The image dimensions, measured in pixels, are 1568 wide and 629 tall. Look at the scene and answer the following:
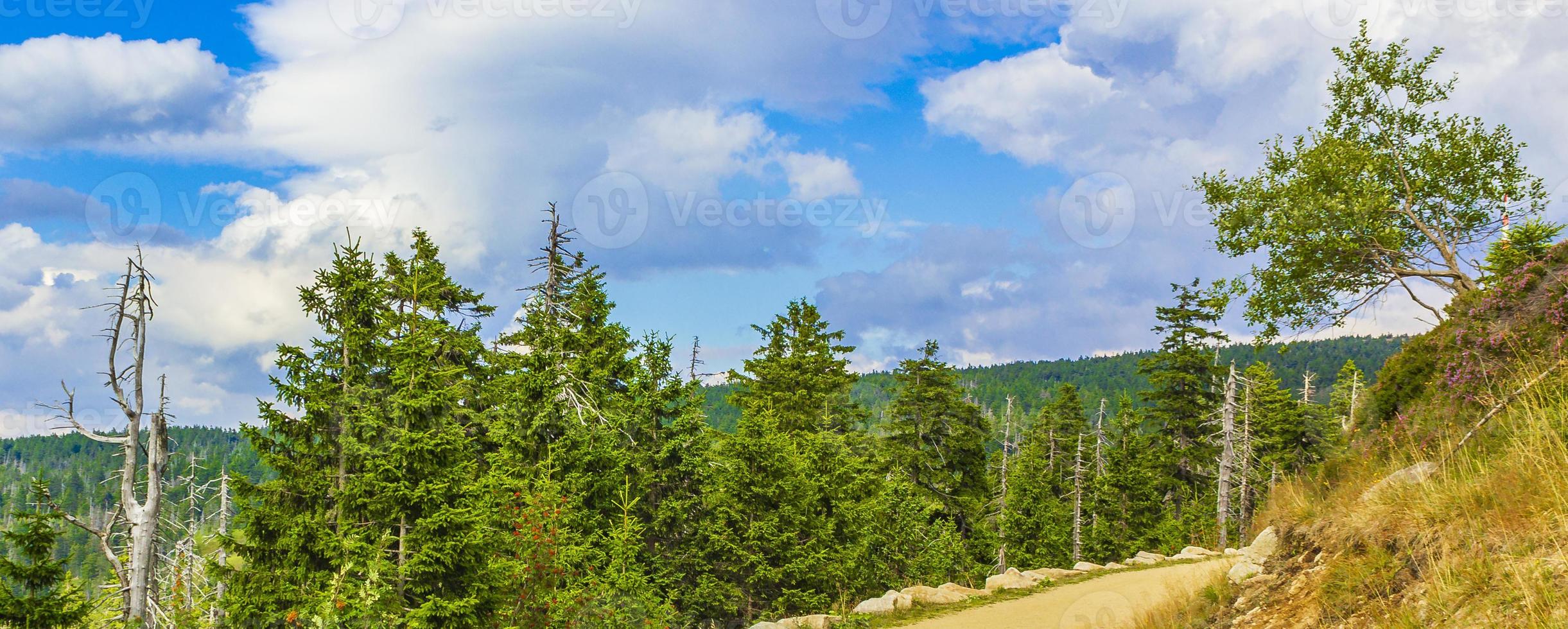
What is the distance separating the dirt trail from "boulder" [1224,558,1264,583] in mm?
1030

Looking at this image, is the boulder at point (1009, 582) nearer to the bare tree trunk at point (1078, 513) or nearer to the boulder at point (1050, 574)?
the boulder at point (1050, 574)

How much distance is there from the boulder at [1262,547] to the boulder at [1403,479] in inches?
69.1

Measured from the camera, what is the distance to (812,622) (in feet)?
46.5

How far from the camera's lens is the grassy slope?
218 inches

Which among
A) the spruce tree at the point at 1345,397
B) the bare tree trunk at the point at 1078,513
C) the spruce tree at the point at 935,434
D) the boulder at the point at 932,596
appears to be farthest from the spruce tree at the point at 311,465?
the spruce tree at the point at 1345,397

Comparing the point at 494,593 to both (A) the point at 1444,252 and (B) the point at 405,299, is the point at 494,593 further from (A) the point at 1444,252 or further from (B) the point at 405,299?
(A) the point at 1444,252

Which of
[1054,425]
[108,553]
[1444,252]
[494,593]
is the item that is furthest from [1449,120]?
[1054,425]

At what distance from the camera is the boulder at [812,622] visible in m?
13.8

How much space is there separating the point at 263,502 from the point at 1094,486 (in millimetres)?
37881

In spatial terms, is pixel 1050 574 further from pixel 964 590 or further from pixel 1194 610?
pixel 1194 610

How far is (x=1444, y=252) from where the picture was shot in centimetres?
1477

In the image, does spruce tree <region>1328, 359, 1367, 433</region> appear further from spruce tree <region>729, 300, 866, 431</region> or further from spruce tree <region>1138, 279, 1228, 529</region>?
spruce tree <region>729, 300, 866, 431</region>

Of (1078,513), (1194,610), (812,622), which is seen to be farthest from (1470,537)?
(1078,513)

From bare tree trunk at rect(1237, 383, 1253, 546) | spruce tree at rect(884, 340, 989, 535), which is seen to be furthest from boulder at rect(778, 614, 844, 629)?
bare tree trunk at rect(1237, 383, 1253, 546)
